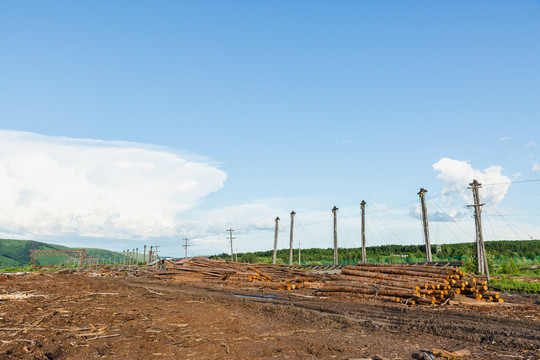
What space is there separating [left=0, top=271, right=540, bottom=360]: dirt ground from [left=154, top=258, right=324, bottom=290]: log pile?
30.5 feet

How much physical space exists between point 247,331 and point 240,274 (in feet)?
56.6

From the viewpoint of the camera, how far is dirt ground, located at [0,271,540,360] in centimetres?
744

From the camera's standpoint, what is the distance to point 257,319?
35.6ft

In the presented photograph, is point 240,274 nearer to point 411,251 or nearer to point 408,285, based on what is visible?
point 408,285

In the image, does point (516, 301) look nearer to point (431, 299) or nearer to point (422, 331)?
point (431, 299)

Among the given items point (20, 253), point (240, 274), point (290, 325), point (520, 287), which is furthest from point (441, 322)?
point (20, 253)

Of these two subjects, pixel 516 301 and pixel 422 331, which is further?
pixel 516 301

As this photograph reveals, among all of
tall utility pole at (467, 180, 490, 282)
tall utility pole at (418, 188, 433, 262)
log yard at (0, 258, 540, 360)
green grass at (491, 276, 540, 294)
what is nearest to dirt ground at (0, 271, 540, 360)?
log yard at (0, 258, 540, 360)

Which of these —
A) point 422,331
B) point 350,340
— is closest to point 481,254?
point 422,331

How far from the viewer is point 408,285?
16.6m

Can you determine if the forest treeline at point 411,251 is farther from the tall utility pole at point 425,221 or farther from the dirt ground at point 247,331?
the dirt ground at point 247,331

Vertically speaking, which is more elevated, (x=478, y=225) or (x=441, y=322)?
(x=478, y=225)

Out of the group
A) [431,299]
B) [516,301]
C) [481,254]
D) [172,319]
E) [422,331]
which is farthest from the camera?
[481,254]

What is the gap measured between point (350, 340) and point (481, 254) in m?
23.3
